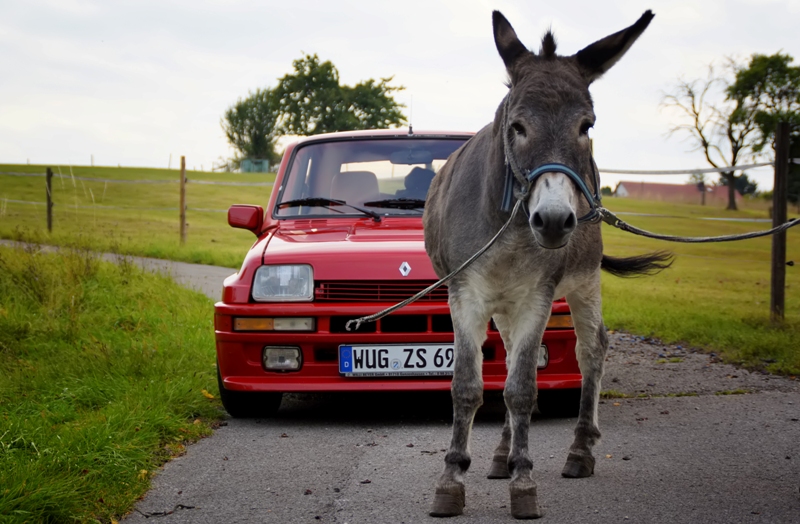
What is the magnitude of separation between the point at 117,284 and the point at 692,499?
790 cm

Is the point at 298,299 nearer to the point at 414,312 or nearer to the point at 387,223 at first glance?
the point at 414,312

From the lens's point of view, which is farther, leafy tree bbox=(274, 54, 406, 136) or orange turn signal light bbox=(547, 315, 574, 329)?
leafy tree bbox=(274, 54, 406, 136)

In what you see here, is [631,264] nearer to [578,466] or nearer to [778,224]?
[578,466]

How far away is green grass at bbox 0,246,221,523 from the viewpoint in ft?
12.4

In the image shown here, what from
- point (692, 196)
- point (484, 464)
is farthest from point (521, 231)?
point (692, 196)

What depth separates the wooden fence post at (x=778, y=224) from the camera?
9.45 metres

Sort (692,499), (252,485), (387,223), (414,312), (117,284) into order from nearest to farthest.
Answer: (692,499), (252,485), (414,312), (387,223), (117,284)

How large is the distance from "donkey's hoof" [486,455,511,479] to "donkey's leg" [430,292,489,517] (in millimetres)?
441

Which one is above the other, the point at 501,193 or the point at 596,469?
the point at 501,193

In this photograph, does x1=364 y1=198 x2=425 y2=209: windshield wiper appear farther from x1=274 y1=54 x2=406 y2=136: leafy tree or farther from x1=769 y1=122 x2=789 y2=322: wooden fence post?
x1=274 y1=54 x2=406 y2=136: leafy tree

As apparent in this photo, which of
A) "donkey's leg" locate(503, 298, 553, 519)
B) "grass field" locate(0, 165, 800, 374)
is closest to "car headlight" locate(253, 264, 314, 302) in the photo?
"donkey's leg" locate(503, 298, 553, 519)

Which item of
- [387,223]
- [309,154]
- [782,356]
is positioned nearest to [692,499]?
[387,223]

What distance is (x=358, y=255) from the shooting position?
554 cm

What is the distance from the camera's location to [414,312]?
5363 mm
